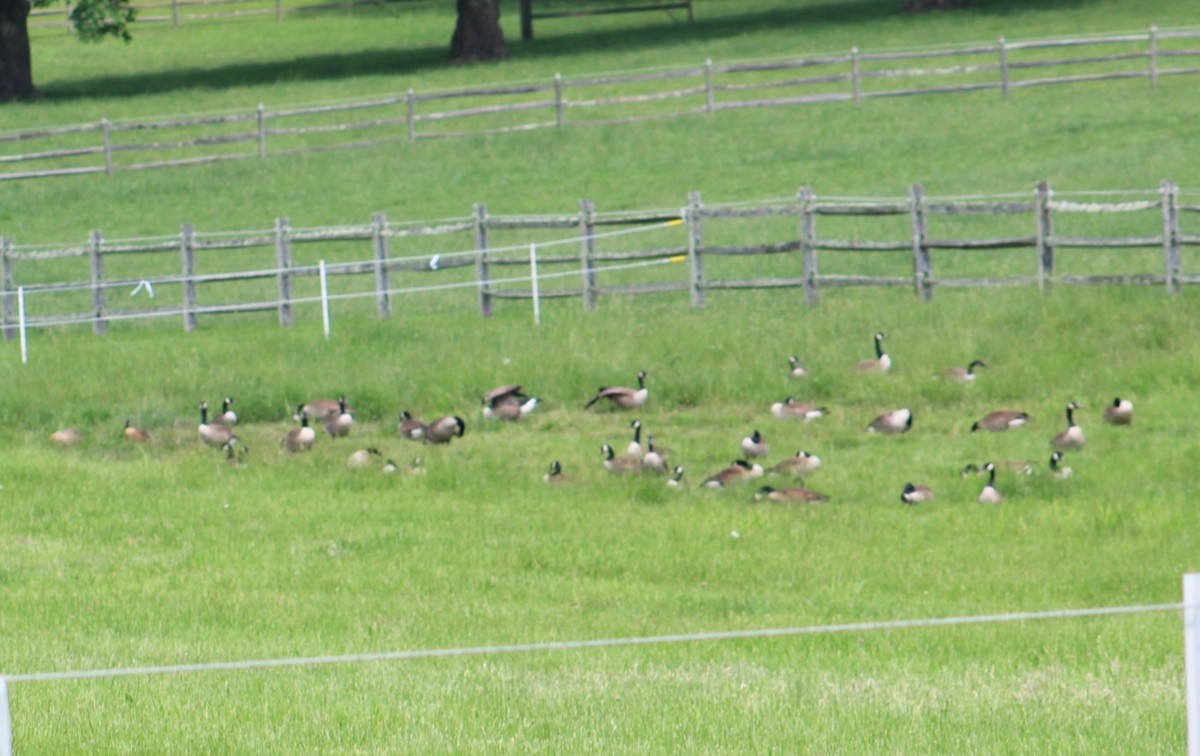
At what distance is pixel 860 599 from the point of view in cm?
1164

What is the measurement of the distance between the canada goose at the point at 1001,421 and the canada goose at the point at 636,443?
306 cm

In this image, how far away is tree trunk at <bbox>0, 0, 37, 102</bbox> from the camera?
43.5 m

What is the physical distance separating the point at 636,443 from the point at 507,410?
96.4 inches

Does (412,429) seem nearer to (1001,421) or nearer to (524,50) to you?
(1001,421)

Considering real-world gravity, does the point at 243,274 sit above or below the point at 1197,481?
above

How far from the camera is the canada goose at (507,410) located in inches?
725

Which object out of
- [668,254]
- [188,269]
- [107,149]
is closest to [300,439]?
[188,269]

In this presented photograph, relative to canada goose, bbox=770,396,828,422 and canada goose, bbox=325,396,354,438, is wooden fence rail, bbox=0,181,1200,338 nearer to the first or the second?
canada goose, bbox=325,396,354,438

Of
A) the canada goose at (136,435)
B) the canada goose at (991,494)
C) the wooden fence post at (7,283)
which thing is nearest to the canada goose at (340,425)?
the canada goose at (136,435)

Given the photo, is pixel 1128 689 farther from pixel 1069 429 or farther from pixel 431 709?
pixel 1069 429

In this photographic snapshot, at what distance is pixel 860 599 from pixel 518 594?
2201 millimetres

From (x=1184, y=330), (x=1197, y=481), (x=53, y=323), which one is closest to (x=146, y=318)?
(x=53, y=323)

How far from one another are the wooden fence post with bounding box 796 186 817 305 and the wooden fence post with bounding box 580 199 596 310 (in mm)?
2643

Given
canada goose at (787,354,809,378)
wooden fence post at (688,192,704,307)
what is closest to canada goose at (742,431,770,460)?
canada goose at (787,354,809,378)
